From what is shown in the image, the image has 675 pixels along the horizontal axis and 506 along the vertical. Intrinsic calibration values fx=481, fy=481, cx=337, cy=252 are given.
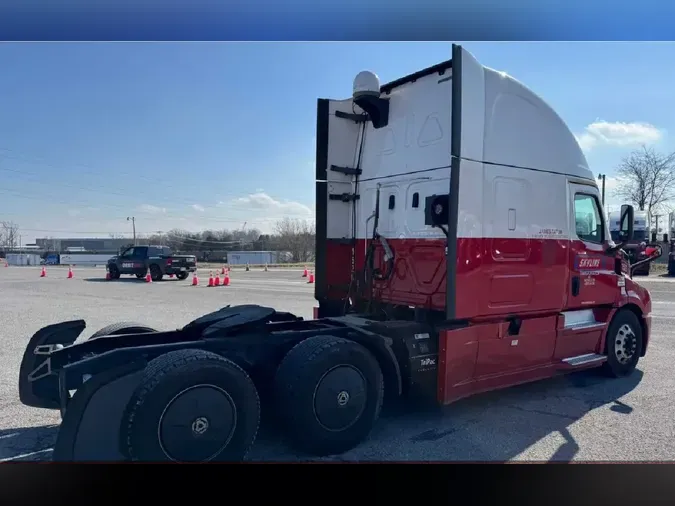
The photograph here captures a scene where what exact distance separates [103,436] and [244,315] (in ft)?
5.15

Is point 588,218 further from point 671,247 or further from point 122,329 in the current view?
point 671,247

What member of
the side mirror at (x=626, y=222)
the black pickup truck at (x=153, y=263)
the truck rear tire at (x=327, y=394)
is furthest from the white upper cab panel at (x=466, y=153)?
the black pickup truck at (x=153, y=263)

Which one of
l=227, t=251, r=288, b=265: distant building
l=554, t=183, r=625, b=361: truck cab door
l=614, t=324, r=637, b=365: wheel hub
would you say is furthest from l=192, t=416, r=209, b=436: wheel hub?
l=227, t=251, r=288, b=265: distant building

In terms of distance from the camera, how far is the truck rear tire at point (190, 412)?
10.6 ft

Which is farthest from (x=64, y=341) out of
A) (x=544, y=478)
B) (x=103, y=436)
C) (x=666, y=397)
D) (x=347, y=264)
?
(x=666, y=397)

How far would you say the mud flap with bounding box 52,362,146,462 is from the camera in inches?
126

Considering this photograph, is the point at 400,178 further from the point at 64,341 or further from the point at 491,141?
the point at 64,341

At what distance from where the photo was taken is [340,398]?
402cm

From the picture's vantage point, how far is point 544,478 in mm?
3748

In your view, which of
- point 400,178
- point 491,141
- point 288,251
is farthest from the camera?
point 288,251

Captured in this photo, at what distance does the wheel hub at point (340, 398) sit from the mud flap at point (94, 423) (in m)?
1.45

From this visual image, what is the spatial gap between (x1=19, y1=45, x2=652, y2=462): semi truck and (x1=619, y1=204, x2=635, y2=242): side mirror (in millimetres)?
18

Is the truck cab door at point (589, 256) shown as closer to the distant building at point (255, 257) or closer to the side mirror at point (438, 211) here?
the side mirror at point (438, 211)

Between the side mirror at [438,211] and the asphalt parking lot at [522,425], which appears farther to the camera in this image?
the side mirror at [438,211]
